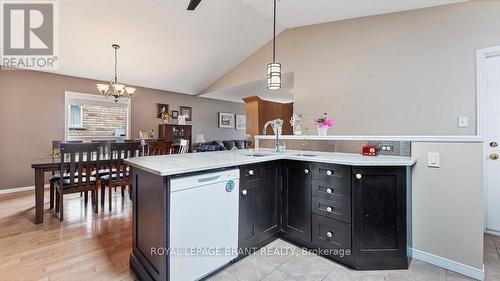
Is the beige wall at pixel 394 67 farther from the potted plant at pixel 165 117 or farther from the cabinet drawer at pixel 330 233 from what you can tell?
the potted plant at pixel 165 117

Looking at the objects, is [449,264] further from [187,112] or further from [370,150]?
[187,112]

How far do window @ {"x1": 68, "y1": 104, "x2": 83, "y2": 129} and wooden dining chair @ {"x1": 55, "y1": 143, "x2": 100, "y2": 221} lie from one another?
234 cm

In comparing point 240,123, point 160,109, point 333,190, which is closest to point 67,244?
point 333,190

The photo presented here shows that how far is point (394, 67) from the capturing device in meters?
3.22

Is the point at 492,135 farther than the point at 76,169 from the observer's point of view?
No

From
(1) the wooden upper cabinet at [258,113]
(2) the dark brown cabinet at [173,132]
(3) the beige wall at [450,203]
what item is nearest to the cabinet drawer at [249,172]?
(3) the beige wall at [450,203]

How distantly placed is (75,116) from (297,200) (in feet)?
17.0

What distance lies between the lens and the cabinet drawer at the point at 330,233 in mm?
1848

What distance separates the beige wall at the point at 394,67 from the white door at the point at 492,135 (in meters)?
0.12

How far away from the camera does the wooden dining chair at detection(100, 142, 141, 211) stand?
10.0 feet

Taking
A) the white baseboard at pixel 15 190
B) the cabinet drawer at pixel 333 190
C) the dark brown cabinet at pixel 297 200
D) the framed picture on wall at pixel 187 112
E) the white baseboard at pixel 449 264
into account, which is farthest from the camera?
the framed picture on wall at pixel 187 112


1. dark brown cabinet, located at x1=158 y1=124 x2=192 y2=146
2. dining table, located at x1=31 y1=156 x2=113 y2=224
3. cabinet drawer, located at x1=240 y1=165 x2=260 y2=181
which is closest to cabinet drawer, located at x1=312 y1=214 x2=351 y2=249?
cabinet drawer, located at x1=240 y1=165 x2=260 y2=181

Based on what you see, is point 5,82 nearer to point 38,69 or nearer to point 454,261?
point 38,69

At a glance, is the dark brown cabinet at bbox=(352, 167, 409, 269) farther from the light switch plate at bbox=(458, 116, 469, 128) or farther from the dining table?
the dining table
